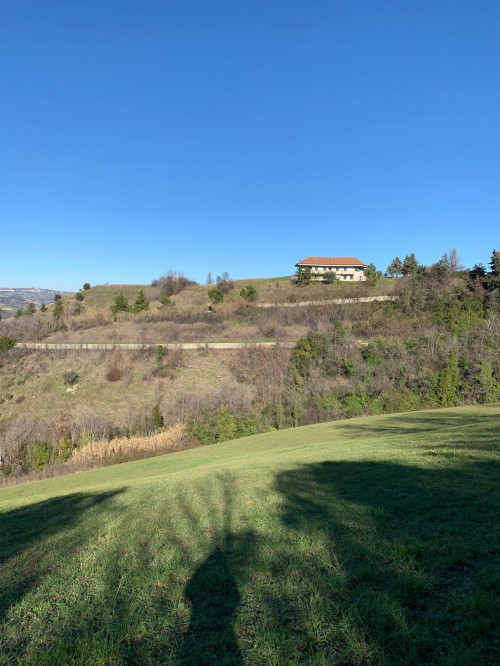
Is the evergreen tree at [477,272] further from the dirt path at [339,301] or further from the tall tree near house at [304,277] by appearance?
the tall tree near house at [304,277]

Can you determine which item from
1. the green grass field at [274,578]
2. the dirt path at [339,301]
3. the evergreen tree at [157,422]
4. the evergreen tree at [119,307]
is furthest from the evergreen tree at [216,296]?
the green grass field at [274,578]

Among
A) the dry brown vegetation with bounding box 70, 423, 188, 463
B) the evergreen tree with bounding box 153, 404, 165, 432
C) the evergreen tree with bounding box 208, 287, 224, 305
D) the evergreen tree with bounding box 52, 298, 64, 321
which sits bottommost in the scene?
the dry brown vegetation with bounding box 70, 423, 188, 463

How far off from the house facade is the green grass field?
77924 millimetres

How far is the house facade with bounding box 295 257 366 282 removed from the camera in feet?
271

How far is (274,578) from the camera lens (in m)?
3.87

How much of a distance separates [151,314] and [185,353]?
60.0 ft

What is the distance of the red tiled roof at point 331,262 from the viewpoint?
3300 inches

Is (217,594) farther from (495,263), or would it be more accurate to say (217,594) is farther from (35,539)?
(495,263)

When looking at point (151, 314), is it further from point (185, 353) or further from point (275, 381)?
point (275, 381)

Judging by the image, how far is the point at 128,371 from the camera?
153 feet

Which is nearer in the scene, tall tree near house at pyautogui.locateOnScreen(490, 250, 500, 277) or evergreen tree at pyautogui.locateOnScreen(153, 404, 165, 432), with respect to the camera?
evergreen tree at pyautogui.locateOnScreen(153, 404, 165, 432)

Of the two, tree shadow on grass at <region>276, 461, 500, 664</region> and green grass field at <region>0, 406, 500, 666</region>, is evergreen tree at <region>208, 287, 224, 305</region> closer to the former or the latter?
green grass field at <region>0, 406, 500, 666</region>

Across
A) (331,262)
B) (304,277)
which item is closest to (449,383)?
(304,277)

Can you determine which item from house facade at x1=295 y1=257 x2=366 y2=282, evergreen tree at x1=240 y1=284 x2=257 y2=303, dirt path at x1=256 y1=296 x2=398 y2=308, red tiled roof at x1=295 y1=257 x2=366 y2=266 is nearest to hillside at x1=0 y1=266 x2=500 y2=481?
dirt path at x1=256 y1=296 x2=398 y2=308
